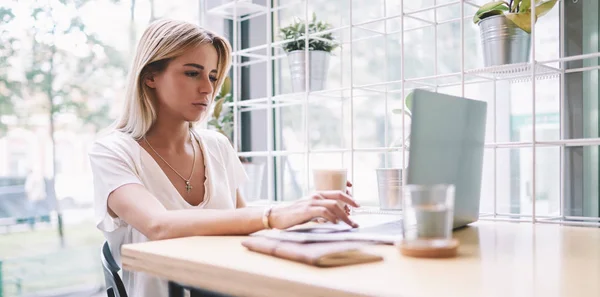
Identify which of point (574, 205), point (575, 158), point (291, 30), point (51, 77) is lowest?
point (574, 205)

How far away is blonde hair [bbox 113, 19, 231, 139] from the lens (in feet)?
5.13

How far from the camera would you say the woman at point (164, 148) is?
4.46ft

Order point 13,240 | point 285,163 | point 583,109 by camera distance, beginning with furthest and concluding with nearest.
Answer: point 285,163, point 13,240, point 583,109

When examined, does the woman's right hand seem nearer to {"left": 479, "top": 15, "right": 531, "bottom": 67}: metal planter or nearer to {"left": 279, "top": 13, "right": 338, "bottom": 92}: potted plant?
{"left": 479, "top": 15, "right": 531, "bottom": 67}: metal planter

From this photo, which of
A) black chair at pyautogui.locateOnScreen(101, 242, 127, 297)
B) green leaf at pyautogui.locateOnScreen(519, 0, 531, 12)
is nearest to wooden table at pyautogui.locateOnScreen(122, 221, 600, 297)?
black chair at pyautogui.locateOnScreen(101, 242, 127, 297)

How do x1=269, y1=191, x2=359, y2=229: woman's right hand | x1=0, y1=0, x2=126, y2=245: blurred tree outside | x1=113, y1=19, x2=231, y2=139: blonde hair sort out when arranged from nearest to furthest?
1. x1=269, y1=191, x2=359, y2=229: woman's right hand
2. x1=113, y1=19, x2=231, y2=139: blonde hair
3. x1=0, y1=0, x2=126, y2=245: blurred tree outside

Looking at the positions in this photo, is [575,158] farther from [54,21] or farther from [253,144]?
[54,21]

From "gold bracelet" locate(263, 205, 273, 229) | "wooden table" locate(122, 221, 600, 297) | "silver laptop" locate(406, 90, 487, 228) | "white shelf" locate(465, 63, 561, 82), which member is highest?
"white shelf" locate(465, 63, 561, 82)

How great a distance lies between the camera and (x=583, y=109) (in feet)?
6.09

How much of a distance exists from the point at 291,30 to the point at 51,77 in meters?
1.05

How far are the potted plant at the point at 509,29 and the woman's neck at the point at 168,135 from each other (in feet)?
3.38

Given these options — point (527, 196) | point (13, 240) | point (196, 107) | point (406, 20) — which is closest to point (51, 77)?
point (13, 240)

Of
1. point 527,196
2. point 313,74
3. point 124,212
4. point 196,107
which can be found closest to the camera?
point 124,212

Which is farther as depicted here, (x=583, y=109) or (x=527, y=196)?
(x=527, y=196)
